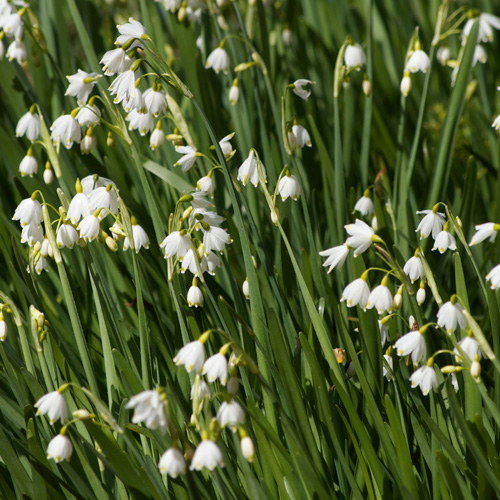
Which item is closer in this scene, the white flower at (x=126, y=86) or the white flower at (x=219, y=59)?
the white flower at (x=126, y=86)

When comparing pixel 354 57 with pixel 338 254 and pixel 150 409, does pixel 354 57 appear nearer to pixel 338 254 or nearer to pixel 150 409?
pixel 338 254

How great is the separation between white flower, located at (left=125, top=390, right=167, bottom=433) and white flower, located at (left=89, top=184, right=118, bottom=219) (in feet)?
2.31

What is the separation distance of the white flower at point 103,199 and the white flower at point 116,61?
404mm

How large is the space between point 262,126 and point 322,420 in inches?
58.8

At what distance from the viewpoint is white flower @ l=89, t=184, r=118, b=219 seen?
5.99ft

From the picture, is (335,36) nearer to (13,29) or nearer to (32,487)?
(13,29)

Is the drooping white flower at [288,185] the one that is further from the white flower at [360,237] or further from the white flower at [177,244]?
the white flower at [177,244]

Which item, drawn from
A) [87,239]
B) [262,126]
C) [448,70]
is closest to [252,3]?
[262,126]

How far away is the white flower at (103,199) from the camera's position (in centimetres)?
183

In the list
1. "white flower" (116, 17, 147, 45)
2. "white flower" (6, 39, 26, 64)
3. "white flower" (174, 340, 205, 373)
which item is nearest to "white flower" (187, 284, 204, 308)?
"white flower" (174, 340, 205, 373)

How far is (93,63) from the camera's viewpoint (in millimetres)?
2664

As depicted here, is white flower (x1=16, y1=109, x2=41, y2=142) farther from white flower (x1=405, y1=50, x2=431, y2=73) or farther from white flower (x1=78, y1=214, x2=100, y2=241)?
white flower (x1=405, y1=50, x2=431, y2=73)

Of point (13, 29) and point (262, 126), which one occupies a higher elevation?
point (13, 29)

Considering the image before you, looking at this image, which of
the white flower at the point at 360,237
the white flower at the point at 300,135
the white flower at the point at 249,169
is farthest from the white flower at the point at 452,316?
the white flower at the point at 300,135
